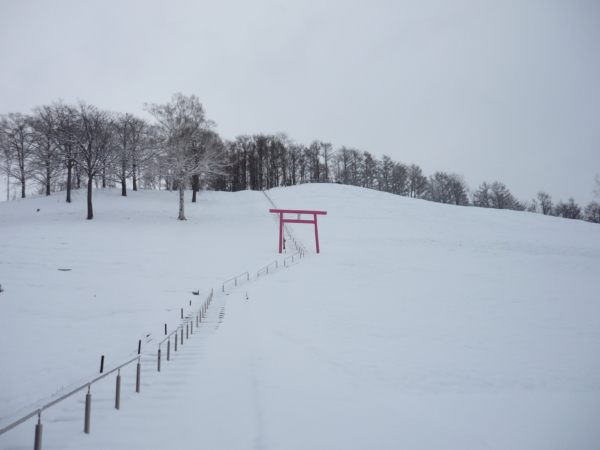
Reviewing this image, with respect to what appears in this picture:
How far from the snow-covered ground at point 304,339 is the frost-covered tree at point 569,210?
5622 cm

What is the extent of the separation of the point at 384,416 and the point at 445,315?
29.4ft

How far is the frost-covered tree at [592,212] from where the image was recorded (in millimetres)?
65000

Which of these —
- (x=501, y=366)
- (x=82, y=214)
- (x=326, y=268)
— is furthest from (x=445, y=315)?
(x=82, y=214)

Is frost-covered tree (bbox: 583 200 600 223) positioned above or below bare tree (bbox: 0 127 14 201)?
below

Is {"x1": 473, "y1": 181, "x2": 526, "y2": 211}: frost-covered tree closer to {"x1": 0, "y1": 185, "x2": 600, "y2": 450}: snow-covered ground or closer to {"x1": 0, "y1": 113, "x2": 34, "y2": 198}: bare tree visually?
{"x1": 0, "y1": 185, "x2": 600, "y2": 450}: snow-covered ground

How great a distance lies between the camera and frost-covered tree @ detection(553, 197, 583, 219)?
221ft

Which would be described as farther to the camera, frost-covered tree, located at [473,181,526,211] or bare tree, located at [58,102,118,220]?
frost-covered tree, located at [473,181,526,211]

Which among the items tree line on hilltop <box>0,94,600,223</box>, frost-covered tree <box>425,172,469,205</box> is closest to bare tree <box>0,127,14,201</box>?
tree line on hilltop <box>0,94,600,223</box>

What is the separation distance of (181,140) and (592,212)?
288 ft

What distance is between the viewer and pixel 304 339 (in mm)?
9836

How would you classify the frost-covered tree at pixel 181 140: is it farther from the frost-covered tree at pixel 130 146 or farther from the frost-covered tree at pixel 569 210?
the frost-covered tree at pixel 569 210

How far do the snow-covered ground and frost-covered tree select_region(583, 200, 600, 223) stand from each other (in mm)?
56511

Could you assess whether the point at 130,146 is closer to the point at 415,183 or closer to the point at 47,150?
the point at 47,150

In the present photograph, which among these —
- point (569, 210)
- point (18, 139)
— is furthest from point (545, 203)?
point (18, 139)
